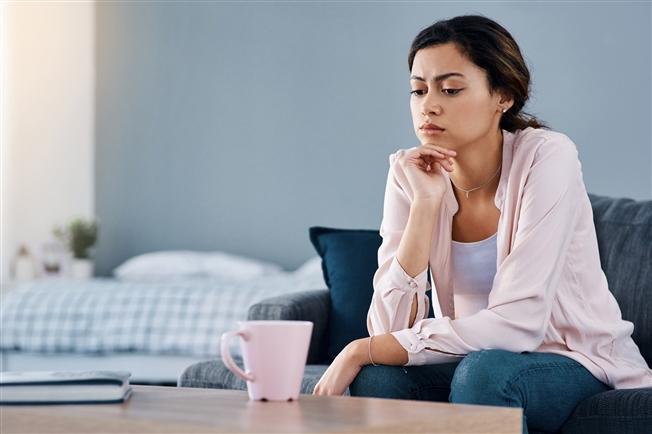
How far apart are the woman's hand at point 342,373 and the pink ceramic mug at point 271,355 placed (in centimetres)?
45

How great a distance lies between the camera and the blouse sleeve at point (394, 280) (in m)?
1.91

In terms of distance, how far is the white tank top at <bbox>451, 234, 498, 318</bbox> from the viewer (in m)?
1.95

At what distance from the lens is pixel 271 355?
1.23 metres

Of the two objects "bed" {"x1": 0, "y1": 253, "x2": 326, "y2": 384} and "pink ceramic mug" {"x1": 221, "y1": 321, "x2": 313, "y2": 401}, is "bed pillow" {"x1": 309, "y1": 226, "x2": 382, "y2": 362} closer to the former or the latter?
"bed" {"x1": 0, "y1": 253, "x2": 326, "y2": 384}

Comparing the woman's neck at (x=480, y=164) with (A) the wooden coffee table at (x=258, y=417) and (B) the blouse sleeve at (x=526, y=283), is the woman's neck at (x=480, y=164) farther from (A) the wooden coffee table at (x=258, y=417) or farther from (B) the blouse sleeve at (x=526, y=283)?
(A) the wooden coffee table at (x=258, y=417)

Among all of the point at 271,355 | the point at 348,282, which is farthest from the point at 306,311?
the point at 271,355

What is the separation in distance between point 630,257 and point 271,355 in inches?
51.7

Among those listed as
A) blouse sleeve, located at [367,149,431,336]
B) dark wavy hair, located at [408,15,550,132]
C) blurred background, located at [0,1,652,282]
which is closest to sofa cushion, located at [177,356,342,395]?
blouse sleeve, located at [367,149,431,336]

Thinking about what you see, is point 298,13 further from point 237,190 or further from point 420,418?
point 420,418

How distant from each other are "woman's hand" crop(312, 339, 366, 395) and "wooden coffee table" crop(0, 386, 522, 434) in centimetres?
46

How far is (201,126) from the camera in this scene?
5508mm

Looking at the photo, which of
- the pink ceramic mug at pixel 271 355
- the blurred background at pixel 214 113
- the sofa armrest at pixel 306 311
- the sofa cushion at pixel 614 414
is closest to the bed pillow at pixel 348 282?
the sofa armrest at pixel 306 311

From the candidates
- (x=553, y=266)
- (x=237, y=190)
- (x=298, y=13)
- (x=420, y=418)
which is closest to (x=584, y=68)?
(x=298, y=13)

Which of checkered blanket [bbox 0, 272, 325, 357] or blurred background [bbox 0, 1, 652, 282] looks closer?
checkered blanket [bbox 0, 272, 325, 357]
